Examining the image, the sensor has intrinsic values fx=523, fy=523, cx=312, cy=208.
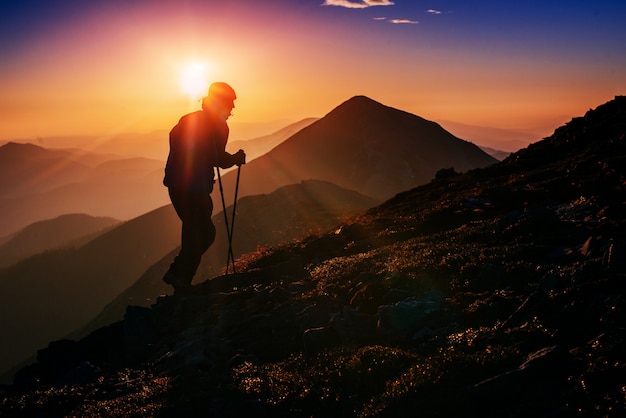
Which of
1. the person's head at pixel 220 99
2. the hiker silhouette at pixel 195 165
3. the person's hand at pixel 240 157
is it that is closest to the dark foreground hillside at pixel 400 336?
the hiker silhouette at pixel 195 165

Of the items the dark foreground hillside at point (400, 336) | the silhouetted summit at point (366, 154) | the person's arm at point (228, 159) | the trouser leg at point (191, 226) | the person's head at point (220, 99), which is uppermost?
the silhouetted summit at point (366, 154)

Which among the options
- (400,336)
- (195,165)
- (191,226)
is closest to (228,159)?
(195,165)

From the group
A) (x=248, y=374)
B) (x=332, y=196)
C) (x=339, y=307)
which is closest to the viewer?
(x=248, y=374)

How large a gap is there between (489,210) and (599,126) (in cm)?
1197

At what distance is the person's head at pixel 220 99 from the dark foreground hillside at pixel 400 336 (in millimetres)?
4596

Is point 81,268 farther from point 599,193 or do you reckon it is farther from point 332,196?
point 599,193

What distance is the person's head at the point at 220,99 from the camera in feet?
44.1

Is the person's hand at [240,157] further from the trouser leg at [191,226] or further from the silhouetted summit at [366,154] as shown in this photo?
the silhouetted summit at [366,154]

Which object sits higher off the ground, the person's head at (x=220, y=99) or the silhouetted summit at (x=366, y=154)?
the silhouetted summit at (x=366, y=154)

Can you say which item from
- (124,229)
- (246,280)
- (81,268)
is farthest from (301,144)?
(246,280)

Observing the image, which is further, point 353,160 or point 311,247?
point 353,160

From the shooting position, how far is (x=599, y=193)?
13.6m

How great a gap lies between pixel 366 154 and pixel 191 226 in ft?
375

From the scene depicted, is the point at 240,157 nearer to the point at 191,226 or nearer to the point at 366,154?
the point at 191,226
